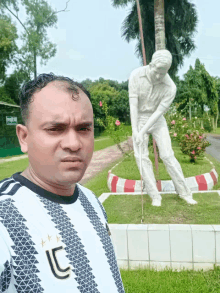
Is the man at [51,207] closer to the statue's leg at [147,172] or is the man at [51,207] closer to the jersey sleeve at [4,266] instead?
the jersey sleeve at [4,266]

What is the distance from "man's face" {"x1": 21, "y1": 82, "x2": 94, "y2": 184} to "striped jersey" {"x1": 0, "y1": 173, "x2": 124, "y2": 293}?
8cm

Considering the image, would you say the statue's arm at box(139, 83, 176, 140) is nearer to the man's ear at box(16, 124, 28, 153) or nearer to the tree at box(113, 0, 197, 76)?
the man's ear at box(16, 124, 28, 153)

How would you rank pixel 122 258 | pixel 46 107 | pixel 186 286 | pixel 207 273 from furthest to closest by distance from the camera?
pixel 122 258 < pixel 207 273 < pixel 186 286 < pixel 46 107

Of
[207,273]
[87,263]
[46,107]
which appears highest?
[46,107]

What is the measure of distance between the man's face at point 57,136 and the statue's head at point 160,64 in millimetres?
2717

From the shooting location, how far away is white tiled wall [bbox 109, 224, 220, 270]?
9.59 feet

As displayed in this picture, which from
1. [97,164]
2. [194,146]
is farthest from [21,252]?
[97,164]

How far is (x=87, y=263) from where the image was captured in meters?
0.84

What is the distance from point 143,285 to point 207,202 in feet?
6.11

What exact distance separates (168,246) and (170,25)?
12456 mm

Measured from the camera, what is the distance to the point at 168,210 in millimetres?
3771

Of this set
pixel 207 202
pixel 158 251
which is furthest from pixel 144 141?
pixel 158 251

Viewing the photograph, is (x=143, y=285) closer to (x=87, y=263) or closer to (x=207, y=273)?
(x=207, y=273)

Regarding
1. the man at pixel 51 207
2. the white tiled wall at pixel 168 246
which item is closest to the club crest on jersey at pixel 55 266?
the man at pixel 51 207
